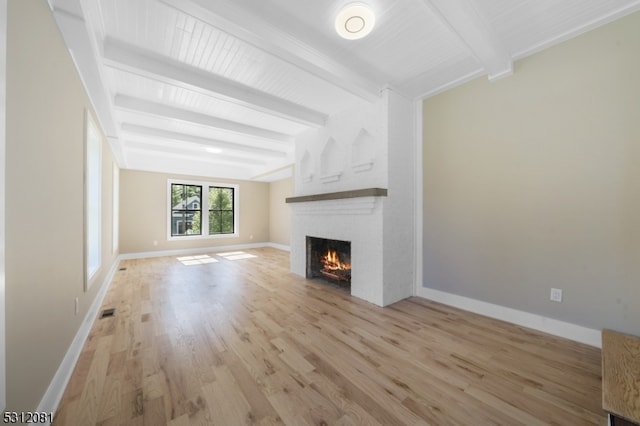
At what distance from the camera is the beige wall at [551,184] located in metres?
1.94

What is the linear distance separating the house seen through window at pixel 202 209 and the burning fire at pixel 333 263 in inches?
185

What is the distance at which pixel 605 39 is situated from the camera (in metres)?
2.02

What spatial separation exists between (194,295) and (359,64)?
3.55 m

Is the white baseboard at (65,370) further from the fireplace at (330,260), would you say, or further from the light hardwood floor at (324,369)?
the fireplace at (330,260)

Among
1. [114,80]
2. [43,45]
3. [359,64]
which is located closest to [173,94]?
[114,80]

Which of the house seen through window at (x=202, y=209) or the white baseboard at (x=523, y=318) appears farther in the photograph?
the house seen through window at (x=202, y=209)

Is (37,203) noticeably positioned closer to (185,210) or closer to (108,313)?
(108,313)

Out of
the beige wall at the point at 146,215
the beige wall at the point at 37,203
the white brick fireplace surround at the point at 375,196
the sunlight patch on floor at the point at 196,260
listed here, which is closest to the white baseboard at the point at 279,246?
the beige wall at the point at 146,215

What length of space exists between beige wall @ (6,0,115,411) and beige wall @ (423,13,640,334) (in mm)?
3495

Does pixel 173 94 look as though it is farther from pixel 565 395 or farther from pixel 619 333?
pixel 619 333

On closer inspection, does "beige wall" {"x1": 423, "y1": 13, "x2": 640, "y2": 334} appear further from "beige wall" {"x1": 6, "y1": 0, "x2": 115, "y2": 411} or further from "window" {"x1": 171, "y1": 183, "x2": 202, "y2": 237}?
"window" {"x1": 171, "y1": 183, "x2": 202, "y2": 237}

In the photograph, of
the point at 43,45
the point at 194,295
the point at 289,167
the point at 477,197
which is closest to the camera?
the point at 43,45

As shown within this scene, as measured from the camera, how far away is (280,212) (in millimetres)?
7918

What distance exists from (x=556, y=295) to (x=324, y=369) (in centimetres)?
222
